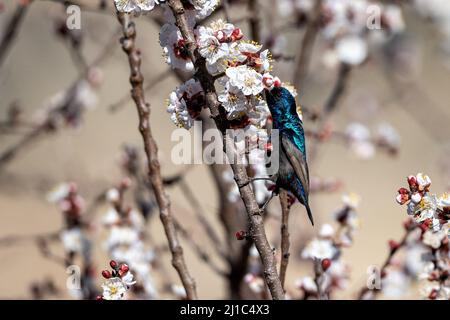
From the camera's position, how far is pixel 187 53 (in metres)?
1.88

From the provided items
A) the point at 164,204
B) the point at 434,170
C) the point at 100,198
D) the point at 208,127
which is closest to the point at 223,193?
the point at 208,127

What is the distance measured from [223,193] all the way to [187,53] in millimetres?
1531

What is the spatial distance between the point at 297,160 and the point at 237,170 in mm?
335

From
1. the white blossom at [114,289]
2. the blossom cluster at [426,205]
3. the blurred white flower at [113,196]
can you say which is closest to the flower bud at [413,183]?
the blossom cluster at [426,205]

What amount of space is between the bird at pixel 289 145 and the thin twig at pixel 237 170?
21 cm

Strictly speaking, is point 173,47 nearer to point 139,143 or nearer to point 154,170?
point 154,170

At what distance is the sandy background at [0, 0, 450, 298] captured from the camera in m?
5.99

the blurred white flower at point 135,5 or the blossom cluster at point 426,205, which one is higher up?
the blurred white flower at point 135,5

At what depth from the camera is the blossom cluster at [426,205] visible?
6.16 ft

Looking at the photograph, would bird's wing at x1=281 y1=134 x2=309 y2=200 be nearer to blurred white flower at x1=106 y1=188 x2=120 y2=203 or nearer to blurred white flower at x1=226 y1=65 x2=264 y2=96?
blurred white flower at x1=226 y1=65 x2=264 y2=96

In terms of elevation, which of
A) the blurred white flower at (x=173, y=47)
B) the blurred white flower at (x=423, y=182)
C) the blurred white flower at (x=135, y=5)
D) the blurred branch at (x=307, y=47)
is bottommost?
the blurred white flower at (x=423, y=182)

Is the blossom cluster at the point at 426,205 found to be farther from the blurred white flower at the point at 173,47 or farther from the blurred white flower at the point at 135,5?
the blurred white flower at the point at 135,5

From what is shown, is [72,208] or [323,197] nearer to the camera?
[72,208]

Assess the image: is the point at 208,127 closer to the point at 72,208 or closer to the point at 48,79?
the point at 72,208
